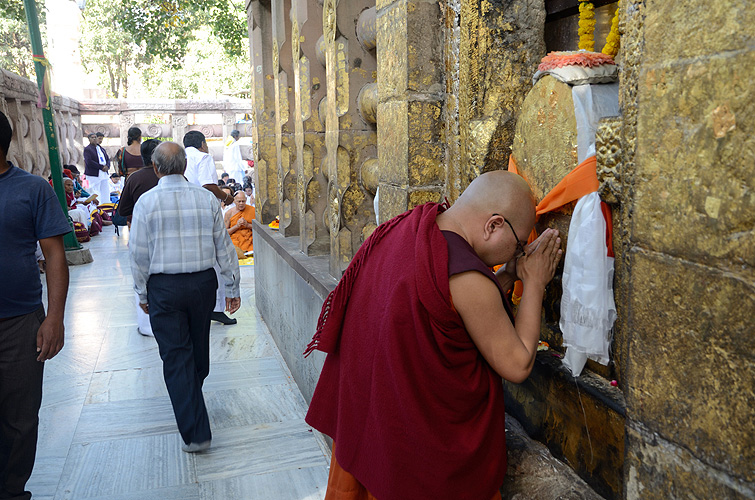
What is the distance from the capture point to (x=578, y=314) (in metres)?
1.71

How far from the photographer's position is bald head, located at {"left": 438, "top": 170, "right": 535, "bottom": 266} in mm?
1639

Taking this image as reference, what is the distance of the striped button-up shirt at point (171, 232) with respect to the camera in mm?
3391

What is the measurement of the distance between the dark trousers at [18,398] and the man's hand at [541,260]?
2244 mm

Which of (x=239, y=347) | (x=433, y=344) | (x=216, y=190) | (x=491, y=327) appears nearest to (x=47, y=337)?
(x=433, y=344)

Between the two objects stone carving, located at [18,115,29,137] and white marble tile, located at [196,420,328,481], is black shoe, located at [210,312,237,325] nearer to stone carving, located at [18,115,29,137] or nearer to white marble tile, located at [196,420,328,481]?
white marble tile, located at [196,420,328,481]

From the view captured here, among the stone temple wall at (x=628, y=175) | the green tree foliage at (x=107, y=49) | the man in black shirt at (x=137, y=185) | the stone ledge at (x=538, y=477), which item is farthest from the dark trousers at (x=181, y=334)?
the green tree foliage at (x=107, y=49)

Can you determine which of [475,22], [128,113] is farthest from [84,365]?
[128,113]

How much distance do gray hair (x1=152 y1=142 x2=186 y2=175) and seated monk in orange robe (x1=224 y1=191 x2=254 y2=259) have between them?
4.78 meters

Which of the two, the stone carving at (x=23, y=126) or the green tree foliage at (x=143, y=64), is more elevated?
the green tree foliage at (x=143, y=64)

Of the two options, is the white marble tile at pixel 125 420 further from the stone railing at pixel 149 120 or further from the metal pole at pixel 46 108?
the stone railing at pixel 149 120

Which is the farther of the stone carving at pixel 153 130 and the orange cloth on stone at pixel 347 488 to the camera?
the stone carving at pixel 153 130

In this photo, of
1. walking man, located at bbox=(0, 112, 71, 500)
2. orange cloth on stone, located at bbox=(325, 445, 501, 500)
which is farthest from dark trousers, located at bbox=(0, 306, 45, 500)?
orange cloth on stone, located at bbox=(325, 445, 501, 500)

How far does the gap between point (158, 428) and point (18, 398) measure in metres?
1.23

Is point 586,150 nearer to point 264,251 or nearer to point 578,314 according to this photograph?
point 578,314
